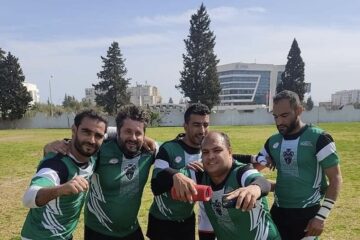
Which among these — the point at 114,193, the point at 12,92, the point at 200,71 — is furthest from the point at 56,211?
the point at 12,92

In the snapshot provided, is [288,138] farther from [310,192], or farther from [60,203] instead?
[60,203]

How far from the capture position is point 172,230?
4699 millimetres

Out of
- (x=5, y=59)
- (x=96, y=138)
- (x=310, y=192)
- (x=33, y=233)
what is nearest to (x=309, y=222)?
(x=310, y=192)

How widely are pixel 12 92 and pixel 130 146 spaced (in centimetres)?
6025

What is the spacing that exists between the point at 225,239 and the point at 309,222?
123cm

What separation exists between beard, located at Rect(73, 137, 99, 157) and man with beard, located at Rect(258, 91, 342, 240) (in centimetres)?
213

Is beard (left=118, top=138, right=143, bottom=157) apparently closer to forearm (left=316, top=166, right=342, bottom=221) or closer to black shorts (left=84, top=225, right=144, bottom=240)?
black shorts (left=84, top=225, right=144, bottom=240)

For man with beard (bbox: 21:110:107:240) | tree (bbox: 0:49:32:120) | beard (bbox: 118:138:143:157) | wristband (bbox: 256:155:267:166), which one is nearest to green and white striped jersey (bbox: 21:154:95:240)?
man with beard (bbox: 21:110:107:240)

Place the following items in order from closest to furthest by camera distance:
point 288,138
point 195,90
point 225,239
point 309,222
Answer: point 225,239, point 309,222, point 288,138, point 195,90

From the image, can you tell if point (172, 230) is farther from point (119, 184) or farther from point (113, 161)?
point (113, 161)

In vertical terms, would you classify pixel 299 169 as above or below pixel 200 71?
below

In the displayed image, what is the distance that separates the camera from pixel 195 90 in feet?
192

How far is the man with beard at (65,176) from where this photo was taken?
147 inches

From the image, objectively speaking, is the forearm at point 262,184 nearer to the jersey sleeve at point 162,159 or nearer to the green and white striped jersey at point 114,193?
the jersey sleeve at point 162,159
